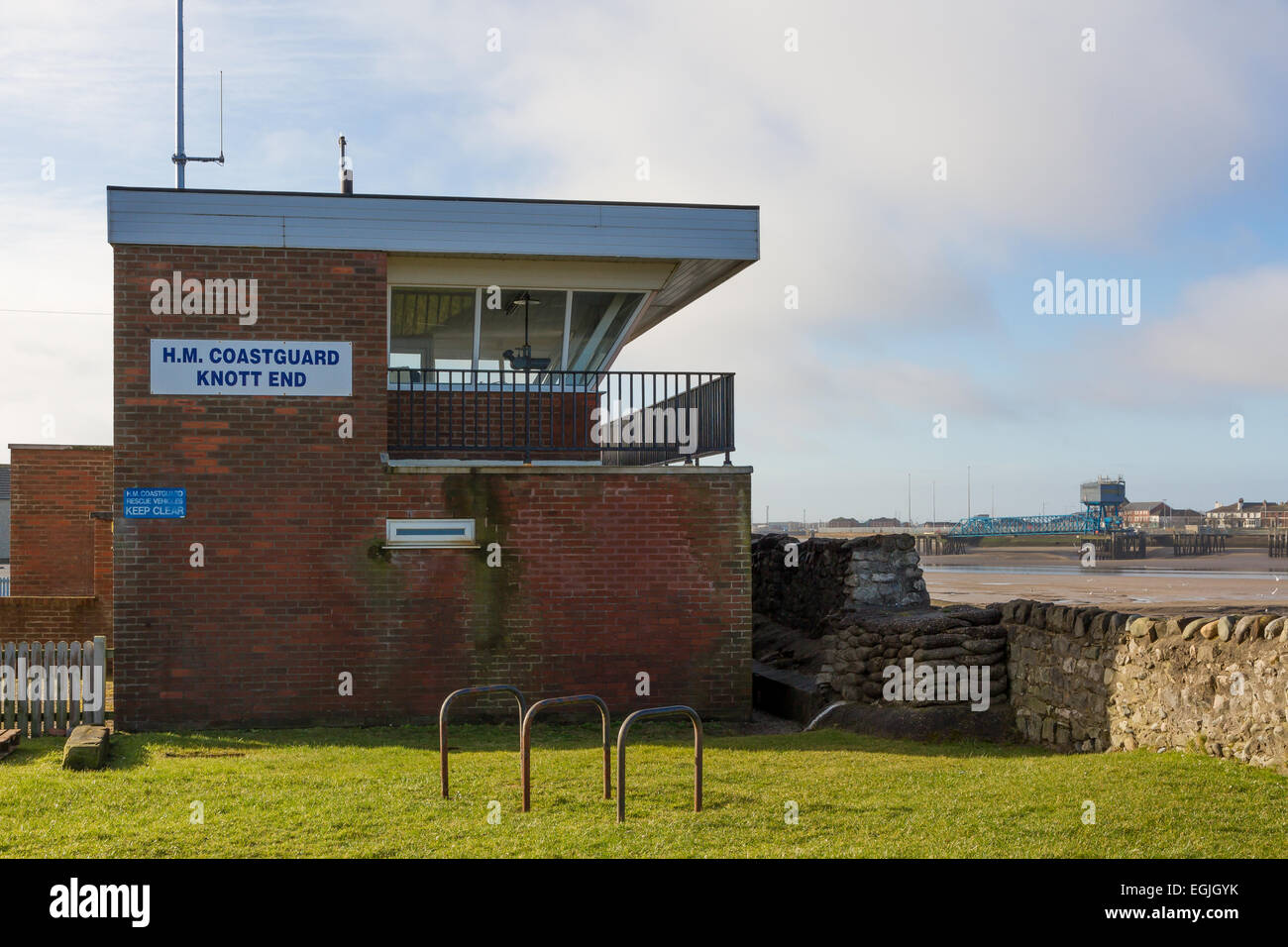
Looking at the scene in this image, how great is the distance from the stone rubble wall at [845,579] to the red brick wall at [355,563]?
2508 millimetres

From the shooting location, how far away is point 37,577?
22125 mm

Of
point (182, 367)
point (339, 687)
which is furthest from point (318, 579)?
point (182, 367)

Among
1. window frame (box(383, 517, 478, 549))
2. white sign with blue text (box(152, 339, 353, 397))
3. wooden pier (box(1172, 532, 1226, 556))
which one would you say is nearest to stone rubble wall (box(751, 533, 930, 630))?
window frame (box(383, 517, 478, 549))

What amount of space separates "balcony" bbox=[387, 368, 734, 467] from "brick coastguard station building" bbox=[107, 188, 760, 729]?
0.07 metres

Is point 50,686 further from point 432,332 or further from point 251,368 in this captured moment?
point 432,332

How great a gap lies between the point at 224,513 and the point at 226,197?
3.49 m

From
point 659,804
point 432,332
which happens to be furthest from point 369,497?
point 659,804

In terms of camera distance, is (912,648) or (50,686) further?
(50,686)

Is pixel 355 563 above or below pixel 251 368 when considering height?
below

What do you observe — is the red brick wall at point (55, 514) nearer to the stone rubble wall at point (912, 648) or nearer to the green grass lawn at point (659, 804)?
the green grass lawn at point (659, 804)

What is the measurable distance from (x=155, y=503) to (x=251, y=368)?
181cm

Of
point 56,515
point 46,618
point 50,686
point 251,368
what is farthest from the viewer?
point 56,515

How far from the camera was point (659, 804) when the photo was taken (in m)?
7.99
